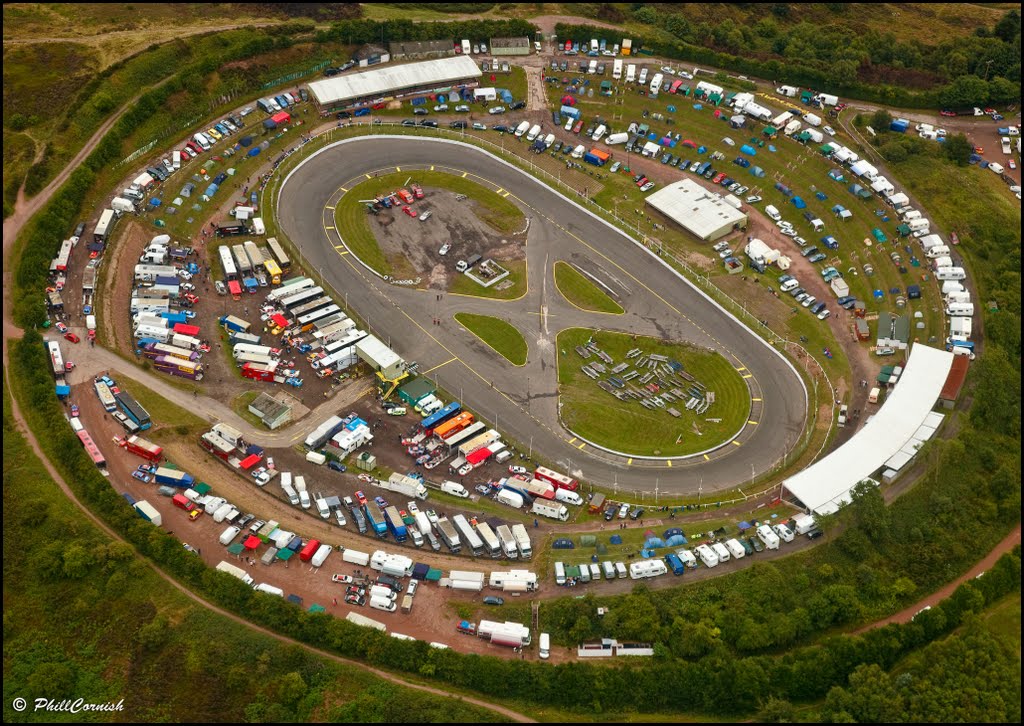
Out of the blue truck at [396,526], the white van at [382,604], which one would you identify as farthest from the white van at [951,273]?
the white van at [382,604]

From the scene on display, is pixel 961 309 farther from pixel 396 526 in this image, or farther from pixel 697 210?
pixel 396 526

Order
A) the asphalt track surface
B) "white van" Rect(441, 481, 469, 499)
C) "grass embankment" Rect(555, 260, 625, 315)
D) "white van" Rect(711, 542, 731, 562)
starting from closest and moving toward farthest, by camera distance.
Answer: "white van" Rect(711, 542, 731, 562) → "white van" Rect(441, 481, 469, 499) → the asphalt track surface → "grass embankment" Rect(555, 260, 625, 315)

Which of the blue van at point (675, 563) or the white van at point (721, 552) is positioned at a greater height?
the white van at point (721, 552)

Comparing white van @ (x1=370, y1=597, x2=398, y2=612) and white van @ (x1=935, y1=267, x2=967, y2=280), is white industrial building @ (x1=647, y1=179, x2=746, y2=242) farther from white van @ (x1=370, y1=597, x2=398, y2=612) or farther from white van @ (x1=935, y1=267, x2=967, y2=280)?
white van @ (x1=370, y1=597, x2=398, y2=612)

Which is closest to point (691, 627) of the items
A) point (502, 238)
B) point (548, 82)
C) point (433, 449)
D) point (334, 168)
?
point (433, 449)

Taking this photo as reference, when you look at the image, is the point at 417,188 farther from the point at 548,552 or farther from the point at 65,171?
the point at 548,552

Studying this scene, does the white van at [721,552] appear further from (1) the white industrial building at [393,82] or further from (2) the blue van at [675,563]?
(1) the white industrial building at [393,82]

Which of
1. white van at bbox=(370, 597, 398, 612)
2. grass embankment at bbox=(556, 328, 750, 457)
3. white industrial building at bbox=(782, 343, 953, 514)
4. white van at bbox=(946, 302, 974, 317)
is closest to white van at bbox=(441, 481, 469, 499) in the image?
white van at bbox=(370, 597, 398, 612)
